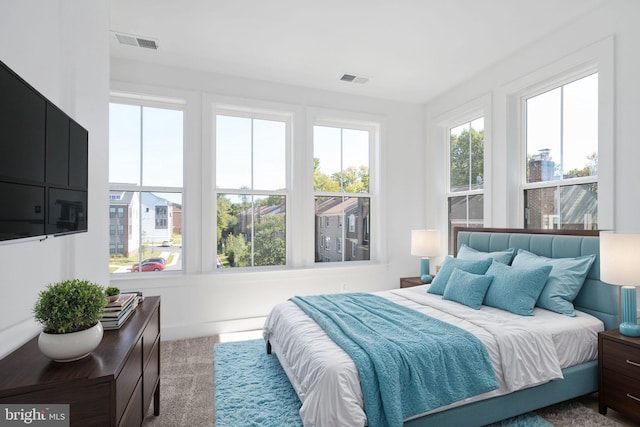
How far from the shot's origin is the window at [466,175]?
4090 mm

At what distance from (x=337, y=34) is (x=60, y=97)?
7.34 ft

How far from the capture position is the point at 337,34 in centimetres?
306

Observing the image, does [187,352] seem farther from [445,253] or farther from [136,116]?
[445,253]

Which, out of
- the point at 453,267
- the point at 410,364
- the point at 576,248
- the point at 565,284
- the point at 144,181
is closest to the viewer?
the point at 410,364

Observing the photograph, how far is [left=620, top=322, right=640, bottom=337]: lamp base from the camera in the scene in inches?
83.7

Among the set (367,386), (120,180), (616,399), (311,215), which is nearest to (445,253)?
(311,215)

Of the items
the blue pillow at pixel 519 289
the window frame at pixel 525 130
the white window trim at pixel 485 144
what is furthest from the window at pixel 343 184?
the blue pillow at pixel 519 289

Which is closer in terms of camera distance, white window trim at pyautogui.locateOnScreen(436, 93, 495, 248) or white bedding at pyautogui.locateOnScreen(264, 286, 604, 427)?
white bedding at pyautogui.locateOnScreen(264, 286, 604, 427)

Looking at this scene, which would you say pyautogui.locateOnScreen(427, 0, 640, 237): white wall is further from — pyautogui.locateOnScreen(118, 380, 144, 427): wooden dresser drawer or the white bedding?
pyautogui.locateOnScreen(118, 380, 144, 427): wooden dresser drawer

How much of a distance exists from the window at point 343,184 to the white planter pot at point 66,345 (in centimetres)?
322

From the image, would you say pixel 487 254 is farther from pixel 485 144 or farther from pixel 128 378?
pixel 128 378

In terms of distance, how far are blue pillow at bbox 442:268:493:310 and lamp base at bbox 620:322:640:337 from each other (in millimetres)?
841

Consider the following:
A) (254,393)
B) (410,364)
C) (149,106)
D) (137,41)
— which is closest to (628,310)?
(410,364)

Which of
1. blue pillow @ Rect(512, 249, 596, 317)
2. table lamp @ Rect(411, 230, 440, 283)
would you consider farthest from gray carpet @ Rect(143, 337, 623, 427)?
table lamp @ Rect(411, 230, 440, 283)
